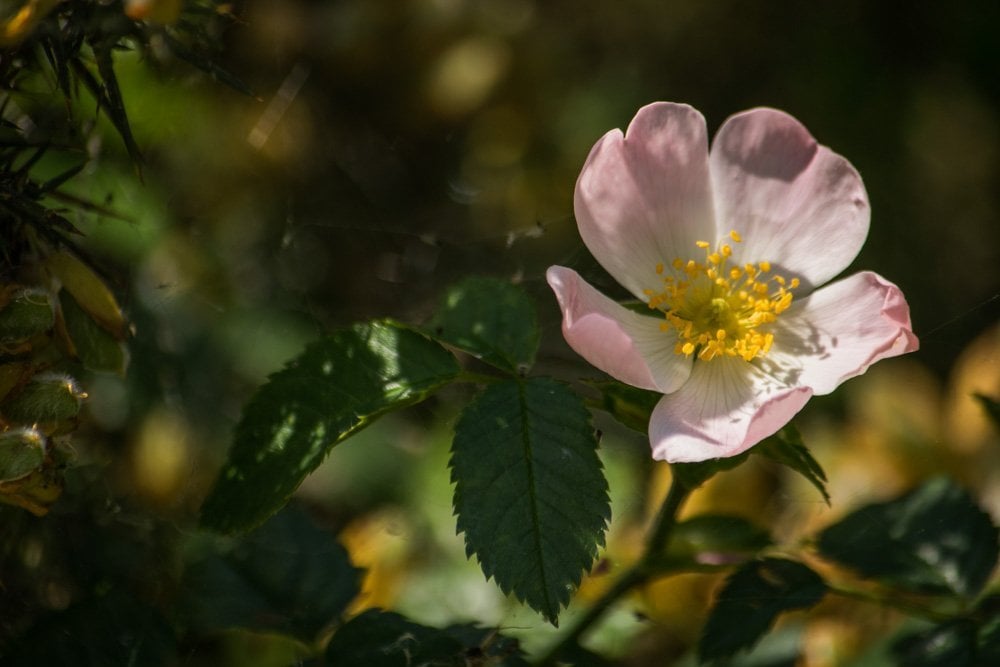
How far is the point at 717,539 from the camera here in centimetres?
113

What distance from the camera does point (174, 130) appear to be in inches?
58.4

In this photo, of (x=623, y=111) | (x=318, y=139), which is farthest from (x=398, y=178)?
(x=623, y=111)

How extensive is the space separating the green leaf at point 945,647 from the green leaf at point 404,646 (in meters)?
0.39

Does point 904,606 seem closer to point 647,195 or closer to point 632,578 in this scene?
point 632,578

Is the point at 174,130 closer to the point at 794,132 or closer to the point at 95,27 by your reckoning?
the point at 95,27

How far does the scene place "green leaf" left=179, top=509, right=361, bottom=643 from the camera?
Result: 3.54 feet

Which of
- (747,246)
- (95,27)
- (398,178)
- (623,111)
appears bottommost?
(398,178)

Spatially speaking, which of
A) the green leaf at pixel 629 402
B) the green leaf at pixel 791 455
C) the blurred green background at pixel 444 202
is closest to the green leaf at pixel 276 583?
the blurred green background at pixel 444 202

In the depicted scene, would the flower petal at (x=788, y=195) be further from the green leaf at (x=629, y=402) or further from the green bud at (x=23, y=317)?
the green bud at (x=23, y=317)

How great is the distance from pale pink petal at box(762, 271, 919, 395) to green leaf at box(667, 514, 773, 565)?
198mm

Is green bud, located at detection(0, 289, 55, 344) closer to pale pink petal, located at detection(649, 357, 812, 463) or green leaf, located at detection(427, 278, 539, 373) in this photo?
green leaf, located at detection(427, 278, 539, 373)

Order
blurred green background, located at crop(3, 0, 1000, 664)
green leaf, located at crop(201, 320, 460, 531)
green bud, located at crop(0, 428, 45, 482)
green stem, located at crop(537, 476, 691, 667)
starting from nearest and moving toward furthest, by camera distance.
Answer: green bud, located at crop(0, 428, 45, 482)
green leaf, located at crop(201, 320, 460, 531)
green stem, located at crop(537, 476, 691, 667)
blurred green background, located at crop(3, 0, 1000, 664)

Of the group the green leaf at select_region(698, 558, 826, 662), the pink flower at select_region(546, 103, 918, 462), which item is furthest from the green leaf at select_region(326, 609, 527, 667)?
the pink flower at select_region(546, 103, 918, 462)

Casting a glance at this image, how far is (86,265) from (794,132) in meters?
0.71
